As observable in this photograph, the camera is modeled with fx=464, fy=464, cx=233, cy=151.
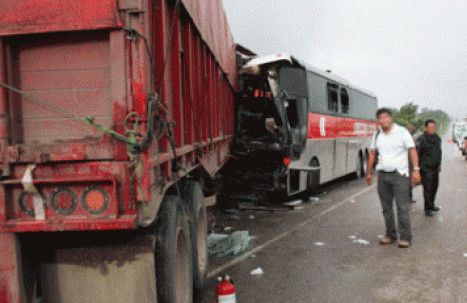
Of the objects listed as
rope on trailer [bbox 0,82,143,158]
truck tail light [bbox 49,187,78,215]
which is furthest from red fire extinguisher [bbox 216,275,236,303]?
rope on trailer [bbox 0,82,143,158]

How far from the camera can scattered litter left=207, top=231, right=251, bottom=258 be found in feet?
21.5

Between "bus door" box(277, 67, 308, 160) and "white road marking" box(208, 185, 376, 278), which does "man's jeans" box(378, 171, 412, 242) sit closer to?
"white road marking" box(208, 185, 376, 278)

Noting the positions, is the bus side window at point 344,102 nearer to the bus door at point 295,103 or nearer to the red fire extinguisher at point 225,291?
the bus door at point 295,103

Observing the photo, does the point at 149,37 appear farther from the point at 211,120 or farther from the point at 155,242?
the point at 211,120

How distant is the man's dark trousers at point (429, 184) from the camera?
29.5 ft

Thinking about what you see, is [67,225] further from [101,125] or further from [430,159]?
[430,159]

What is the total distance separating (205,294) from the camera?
16.6 feet

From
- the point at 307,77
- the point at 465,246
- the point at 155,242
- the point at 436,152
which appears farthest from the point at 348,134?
the point at 155,242

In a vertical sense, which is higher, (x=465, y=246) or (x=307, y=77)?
(x=307, y=77)

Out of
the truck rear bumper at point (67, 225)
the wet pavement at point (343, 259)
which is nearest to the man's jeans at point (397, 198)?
the wet pavement at point (343, 259)

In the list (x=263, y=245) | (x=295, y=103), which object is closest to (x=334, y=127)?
(x=295, y=103)

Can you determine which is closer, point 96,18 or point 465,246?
point 96,18

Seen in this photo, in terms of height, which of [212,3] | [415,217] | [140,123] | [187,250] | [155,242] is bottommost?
[415,217]

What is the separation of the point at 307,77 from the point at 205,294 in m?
7.44
